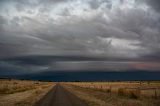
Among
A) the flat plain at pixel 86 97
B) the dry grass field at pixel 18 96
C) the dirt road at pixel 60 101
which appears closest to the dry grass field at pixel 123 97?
the flat plain at pixel 86 97

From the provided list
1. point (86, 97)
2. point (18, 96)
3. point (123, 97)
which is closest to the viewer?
point (123, 97)

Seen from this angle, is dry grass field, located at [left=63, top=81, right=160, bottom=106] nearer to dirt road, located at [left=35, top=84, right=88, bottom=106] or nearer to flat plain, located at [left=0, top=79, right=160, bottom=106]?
flat plain, located at [left=0, top=79, right=160, bottom=106]

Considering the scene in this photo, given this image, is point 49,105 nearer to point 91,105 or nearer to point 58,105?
point 58,105

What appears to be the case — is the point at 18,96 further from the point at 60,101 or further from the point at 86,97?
the point at 60,101

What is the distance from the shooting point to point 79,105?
23844 millimetres

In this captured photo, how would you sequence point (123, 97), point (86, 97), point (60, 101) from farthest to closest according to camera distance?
point (86, 97), point (123, 97), point (60, 101)

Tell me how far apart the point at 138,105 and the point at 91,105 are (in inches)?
167

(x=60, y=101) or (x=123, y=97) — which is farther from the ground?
(x=123, y=97)

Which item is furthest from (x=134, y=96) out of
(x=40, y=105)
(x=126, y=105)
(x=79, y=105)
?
(x=40, y=105)

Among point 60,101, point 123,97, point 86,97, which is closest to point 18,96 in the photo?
point 86,97

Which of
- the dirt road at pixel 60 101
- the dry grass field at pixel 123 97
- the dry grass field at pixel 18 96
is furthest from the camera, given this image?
the dry grass field at pixel 18 96

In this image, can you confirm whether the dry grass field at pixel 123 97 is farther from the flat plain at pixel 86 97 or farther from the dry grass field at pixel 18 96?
the dry grass field at pixel 18 96

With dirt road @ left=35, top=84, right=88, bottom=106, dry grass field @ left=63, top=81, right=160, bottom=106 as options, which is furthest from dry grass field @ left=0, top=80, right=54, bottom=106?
dry grass field @ left=63, top=81, right=160, bottom=106

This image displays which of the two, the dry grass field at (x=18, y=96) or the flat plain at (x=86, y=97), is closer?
the flat plain at (x=86, y=97)
